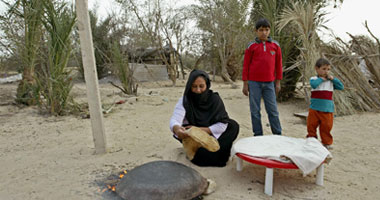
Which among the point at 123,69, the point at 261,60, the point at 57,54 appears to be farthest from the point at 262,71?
the point at 123,69

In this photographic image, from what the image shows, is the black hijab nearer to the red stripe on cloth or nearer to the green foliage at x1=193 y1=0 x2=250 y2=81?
the red stripe on cloth

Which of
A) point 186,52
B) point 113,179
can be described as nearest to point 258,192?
point 113,179

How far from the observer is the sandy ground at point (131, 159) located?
2.24m

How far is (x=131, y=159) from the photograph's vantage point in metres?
2.97

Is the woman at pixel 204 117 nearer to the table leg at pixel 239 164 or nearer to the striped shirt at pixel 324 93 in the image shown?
the table leg at pixel 239 164

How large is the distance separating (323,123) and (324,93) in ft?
1.20

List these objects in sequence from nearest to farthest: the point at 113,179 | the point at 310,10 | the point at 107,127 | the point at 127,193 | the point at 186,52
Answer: the point at 127,193, the point at 113,179, the point at 107,127, the point at 310,10, the point at 186,52

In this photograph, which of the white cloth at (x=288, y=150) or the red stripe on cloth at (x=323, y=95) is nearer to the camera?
the white cloth at (x=288, y=150)

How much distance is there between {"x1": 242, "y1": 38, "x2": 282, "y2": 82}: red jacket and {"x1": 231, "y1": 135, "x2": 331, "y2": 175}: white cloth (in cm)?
88

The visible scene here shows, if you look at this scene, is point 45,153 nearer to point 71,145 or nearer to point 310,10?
point 71,145

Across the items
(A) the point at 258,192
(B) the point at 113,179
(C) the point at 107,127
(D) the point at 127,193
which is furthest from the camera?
(C) the point at 107,127

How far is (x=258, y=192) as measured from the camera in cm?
223

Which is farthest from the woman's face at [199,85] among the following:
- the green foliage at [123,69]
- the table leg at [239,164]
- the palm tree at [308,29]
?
the green foliage at [123,69]

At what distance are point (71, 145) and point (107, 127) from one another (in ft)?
3.26
